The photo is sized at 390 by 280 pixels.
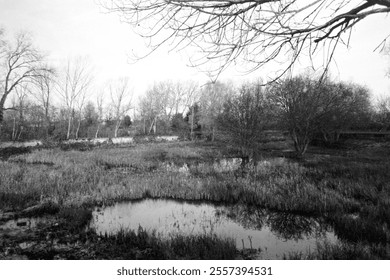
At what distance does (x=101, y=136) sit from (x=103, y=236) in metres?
49.5

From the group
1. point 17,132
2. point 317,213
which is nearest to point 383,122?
point 317,213

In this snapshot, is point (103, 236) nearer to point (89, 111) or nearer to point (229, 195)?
point (229, 195)

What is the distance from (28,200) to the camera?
6602 mm

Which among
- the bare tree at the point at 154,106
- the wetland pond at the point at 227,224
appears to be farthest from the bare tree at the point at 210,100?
the wetland pond at the point at 227,224

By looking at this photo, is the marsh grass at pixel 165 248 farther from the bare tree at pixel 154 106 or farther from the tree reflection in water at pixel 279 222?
the bare tree at pixel 154 106

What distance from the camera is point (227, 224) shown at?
5480 mm

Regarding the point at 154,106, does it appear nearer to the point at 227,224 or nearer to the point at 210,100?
the point at 210,100

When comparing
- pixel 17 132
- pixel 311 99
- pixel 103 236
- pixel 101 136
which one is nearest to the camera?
pixel 103 236

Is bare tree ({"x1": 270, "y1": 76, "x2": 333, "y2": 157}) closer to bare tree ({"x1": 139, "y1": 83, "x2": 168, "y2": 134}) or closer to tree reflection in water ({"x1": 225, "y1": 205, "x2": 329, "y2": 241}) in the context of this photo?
tree reflection in water ({"x1": 225, "y1": 205, "x2": 329, "y2": 241})

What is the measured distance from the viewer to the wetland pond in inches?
179

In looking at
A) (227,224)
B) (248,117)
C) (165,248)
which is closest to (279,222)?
(227,224)

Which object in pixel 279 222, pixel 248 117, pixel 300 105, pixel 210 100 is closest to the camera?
pixel 279 222

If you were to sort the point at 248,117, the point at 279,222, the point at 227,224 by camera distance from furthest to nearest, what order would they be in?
the point at 248,117, the point at 279,222, the point at 227,224

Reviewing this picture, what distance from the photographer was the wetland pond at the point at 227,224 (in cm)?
455
